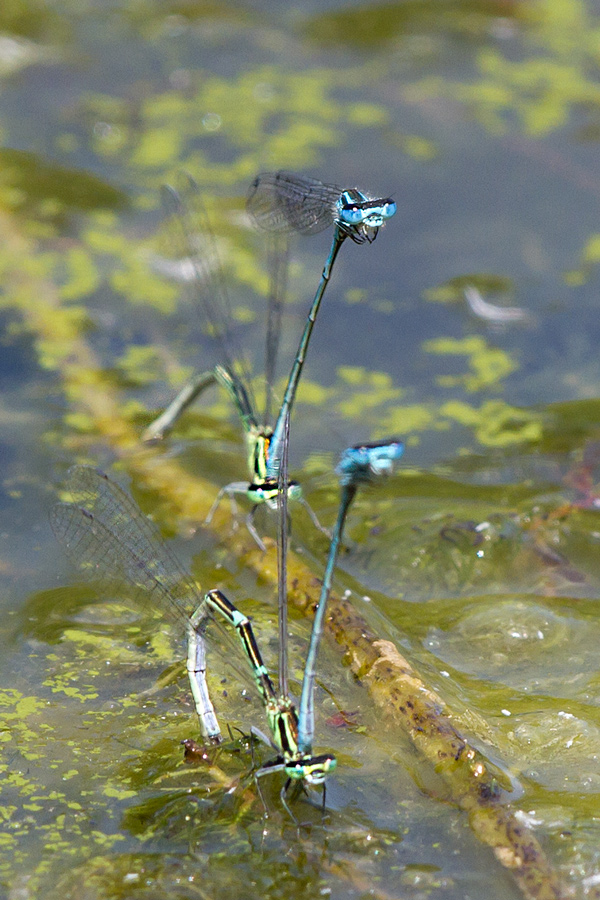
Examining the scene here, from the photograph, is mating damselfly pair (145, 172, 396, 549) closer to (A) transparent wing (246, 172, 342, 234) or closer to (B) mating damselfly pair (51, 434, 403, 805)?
(A) transparent wing (246, 172, 342, 234)

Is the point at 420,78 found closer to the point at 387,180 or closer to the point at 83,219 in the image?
the point at 387,180

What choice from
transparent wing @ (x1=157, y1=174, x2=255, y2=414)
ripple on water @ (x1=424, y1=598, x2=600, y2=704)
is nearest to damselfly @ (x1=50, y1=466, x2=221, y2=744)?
ripple on water @ (x1=424, y1=598, x2=600, y2=704)

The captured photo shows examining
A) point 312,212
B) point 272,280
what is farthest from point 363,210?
point 272,280

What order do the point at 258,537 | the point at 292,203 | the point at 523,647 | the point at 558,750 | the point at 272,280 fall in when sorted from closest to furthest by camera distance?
1. the point at 558,750
2. the point at 292,203
3. the point at 523,647
4. the point at 258,537
5. the point at 272,280

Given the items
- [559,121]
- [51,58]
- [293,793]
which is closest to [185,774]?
[293,793]

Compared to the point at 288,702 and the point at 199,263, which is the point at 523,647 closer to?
the point at 288,702

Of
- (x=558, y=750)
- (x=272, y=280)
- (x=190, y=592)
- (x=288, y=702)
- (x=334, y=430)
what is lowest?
(x=558, y=750)

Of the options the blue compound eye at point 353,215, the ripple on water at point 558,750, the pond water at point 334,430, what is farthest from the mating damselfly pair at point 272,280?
the ripple on water at point 558,750

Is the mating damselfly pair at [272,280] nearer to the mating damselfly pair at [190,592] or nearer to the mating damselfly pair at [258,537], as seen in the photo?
the mating damselfly pair at [258,537]
